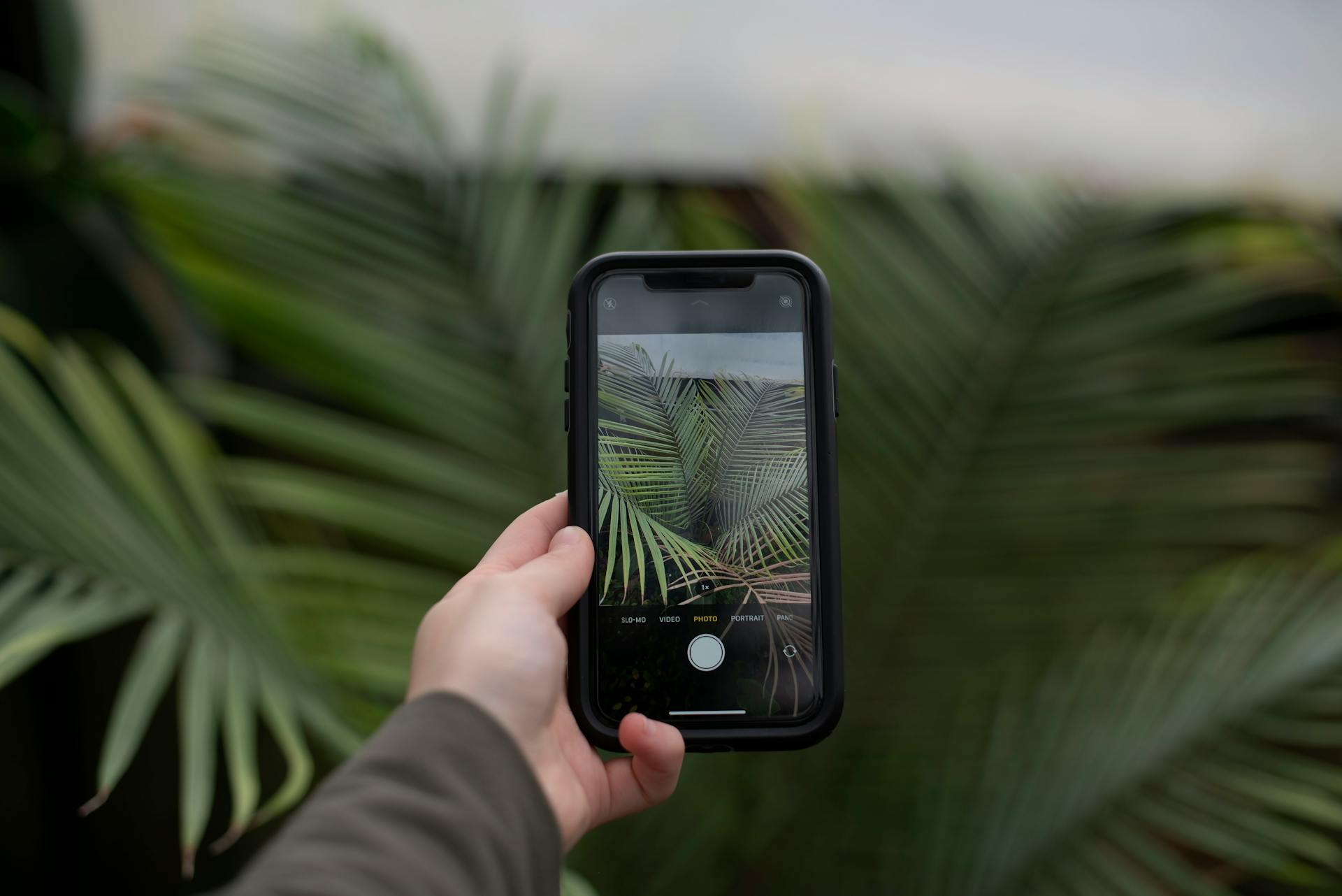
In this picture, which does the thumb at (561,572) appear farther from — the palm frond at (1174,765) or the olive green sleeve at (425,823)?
the palm frond at (1174,765)

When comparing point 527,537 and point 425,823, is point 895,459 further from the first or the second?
point 425,823

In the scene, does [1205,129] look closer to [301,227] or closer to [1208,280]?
[1208,280]

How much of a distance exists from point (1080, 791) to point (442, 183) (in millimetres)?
555

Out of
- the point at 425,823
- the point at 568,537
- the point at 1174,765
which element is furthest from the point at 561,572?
the point at 1174,765

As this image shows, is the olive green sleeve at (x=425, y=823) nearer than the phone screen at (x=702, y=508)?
Yes

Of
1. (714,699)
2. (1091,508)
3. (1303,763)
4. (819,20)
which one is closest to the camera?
(714,699)

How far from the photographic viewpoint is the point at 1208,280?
0.59 metres

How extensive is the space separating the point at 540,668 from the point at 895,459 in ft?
1.20

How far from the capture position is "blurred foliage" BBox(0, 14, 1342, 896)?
1.68 ft

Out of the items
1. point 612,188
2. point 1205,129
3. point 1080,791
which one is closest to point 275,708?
→ point 1080,791

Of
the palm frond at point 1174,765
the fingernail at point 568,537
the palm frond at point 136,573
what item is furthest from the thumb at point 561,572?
the palm frond at point 1174,765

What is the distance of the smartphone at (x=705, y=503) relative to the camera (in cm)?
37

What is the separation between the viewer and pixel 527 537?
378mm

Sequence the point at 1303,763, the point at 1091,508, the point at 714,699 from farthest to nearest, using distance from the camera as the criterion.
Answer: the point at 1091,508
the point at 1303,763
the point at 714,699
